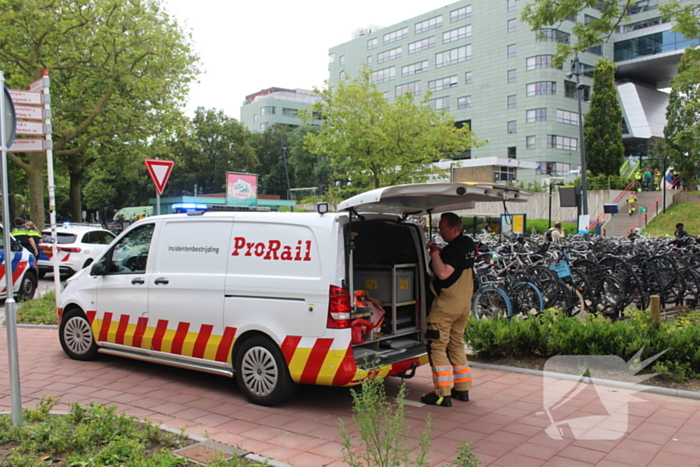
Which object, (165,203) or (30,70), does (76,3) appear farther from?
Result: (165,203)

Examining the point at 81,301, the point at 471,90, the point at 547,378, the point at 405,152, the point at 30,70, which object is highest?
the point at 471,90

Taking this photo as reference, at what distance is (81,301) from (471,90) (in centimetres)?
6095

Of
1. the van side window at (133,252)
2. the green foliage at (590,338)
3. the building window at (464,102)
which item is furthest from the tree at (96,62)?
the building window at (464,102)

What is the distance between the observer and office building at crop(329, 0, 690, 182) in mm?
58875

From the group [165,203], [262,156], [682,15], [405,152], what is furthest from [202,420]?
[262,156]

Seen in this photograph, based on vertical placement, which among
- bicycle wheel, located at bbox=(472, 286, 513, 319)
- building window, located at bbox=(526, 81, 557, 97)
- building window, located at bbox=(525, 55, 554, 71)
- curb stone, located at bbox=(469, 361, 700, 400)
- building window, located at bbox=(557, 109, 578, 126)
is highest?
building window, located at bbox=(525, 55, 554, 71)

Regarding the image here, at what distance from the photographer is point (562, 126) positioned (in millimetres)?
59781

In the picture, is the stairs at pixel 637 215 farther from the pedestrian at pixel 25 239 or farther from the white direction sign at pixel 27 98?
the white direction sign at pixel 27 98

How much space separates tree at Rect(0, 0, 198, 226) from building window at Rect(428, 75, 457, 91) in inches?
1824

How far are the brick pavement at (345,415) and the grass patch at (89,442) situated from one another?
0.60m

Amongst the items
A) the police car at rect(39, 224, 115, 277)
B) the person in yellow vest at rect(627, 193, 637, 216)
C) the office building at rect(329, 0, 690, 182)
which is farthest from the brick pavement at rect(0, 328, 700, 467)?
the office building at rect(329, 0, 690, 182)

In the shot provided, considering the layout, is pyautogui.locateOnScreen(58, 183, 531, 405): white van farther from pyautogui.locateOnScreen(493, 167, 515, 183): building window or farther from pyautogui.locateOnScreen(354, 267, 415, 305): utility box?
pyautogui.locateOnScreen(493, 167, 515, 183): building window

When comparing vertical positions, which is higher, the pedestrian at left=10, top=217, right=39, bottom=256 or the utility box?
the pedestrian at left=10, top=217, right=39, bottom=256

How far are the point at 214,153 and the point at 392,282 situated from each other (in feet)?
196
